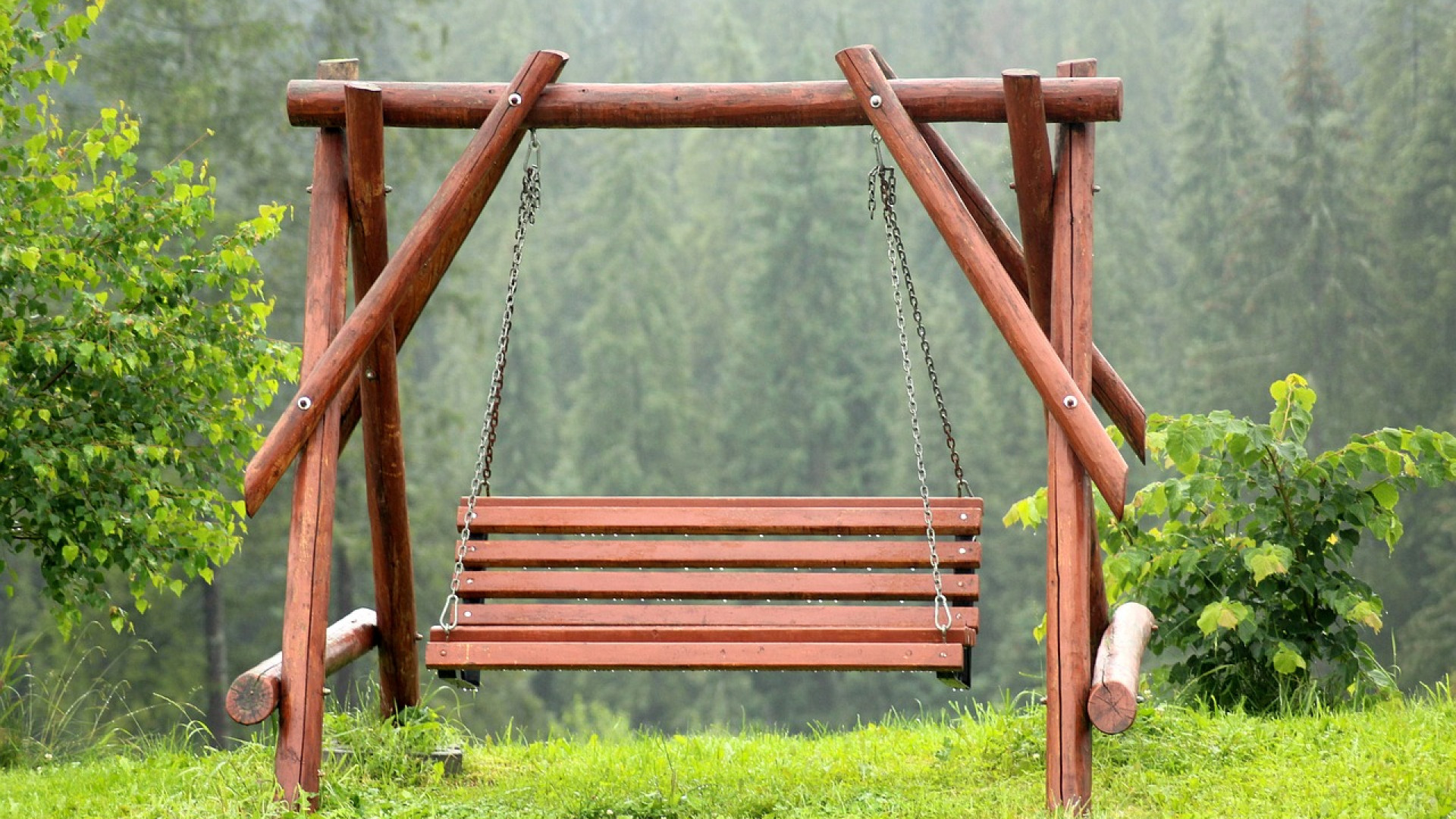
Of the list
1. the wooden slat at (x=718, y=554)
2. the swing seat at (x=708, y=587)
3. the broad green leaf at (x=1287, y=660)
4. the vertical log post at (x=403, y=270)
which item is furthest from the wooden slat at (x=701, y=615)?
the broad green leaf at (x=1287, y=660)

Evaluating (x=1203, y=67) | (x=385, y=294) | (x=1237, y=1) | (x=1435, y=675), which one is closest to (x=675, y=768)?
(x=385, y=294)

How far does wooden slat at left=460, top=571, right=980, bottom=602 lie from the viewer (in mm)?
4438

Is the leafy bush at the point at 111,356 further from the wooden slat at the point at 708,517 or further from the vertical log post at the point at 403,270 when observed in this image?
the wooden slat at the point at 708,517

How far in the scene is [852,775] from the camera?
4805mm

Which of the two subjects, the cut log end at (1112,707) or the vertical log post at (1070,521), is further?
the vertical log post at (1070,521)

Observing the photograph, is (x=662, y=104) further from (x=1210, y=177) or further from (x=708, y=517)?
(x=1210, y=177)

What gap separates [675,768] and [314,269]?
196 cm

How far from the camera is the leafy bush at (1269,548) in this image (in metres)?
5.22

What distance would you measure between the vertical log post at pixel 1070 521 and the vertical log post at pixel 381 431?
1.88 meters

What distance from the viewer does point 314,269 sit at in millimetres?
4246

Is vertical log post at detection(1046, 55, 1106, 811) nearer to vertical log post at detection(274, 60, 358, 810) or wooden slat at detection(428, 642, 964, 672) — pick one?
wooden slat at detection(428, 642, 964, 672)

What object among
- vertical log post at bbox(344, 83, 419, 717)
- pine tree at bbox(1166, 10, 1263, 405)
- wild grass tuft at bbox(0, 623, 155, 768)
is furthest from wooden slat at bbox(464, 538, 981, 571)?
pine tree at bbox(1166, 10, 1263, 405)

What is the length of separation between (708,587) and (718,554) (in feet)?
0.34

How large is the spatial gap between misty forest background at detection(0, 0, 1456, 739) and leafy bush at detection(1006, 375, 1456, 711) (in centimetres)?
1550
